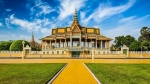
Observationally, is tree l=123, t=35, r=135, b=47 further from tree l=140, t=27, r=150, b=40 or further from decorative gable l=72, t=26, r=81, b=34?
decorative gable l=72, t=26, r=81, b=34

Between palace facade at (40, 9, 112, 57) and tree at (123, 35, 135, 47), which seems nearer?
palace facade at (40, 9, 112, 57)

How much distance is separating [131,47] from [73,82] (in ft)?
172

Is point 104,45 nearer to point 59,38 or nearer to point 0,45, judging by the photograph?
point 59,38

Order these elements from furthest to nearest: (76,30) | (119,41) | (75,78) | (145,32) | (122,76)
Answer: (119,41) < (145,32) < (76,30) < (122,76) < (75,78)

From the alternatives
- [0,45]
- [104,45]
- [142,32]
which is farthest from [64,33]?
[0,45]

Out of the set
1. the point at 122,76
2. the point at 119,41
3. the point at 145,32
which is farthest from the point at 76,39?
Answer: the point at 122,76

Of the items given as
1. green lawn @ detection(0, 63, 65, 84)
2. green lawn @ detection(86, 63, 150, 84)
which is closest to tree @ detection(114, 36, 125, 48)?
green lawn @ detection(86, 63, 150, 84)

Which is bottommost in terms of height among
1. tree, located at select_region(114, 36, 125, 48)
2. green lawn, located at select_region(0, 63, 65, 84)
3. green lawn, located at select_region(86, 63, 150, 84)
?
green lawn, located at select_region(86, 63, 150, 84)

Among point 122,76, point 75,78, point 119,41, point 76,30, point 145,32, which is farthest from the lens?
point 119,41

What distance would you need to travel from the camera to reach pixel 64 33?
2279 inches

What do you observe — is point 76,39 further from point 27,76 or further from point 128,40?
point 27,76

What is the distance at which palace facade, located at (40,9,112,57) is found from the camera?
49234 millimetres

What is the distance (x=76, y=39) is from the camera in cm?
5722

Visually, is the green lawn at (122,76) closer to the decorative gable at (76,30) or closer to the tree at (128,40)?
the decorative gable at (76,30)
